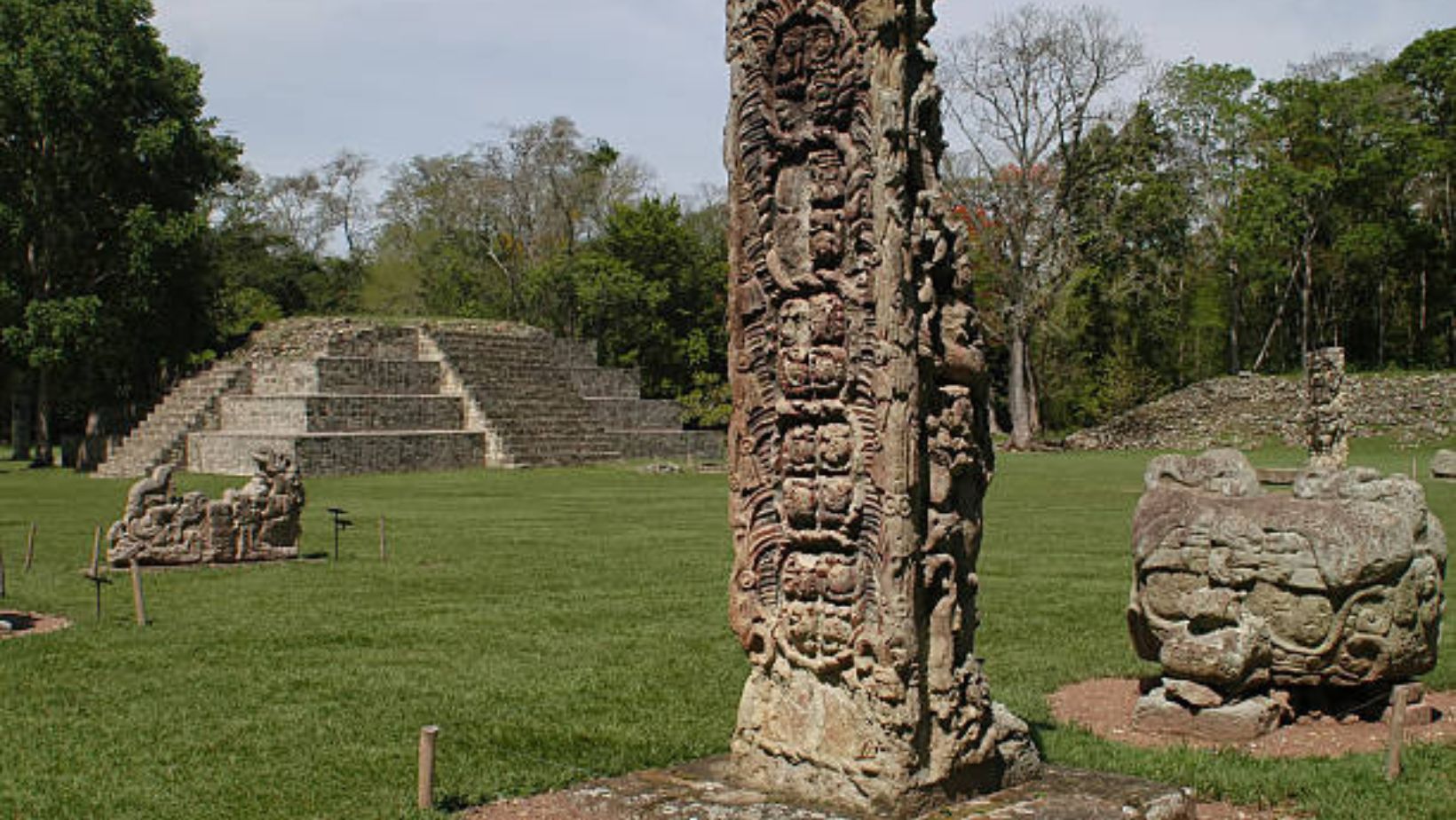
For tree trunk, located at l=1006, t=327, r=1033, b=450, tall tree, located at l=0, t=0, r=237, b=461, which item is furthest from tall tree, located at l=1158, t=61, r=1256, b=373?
tall tree, located at l=0, t=0, r=237, b=461

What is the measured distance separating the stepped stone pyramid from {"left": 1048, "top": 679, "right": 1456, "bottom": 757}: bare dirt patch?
83.1 ft

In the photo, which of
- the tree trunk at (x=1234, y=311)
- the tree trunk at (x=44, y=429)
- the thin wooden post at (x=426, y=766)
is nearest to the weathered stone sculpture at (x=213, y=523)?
the thin wooden post at (x=426, y=766)

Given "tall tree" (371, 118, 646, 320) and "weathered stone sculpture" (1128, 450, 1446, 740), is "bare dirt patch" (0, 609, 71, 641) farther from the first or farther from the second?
"tall tree" (371, 118, 646, 320)

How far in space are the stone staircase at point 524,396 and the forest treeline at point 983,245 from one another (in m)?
7.69

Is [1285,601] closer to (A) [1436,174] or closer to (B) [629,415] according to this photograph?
(B) [629,415]

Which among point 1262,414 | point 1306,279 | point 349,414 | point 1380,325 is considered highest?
point 1306,279

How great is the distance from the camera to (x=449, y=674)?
8.77m

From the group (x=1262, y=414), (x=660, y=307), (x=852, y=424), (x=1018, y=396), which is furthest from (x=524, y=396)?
(x=852, y=424)

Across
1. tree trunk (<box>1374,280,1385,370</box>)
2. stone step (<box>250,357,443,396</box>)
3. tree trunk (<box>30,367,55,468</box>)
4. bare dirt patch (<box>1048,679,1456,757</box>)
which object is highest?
tree trunk (<box>1374,280,1385,370</box>)

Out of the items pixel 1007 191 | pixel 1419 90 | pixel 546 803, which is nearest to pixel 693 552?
pixel 546 803

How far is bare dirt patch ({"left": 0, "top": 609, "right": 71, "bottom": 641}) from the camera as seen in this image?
10250 mm

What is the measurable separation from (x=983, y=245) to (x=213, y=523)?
37.0 meters

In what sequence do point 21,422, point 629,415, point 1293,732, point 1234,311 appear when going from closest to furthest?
point 1293,732 → point 21,422 → point 629,415 → point 1234,311

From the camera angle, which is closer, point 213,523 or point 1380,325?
point 213,523
